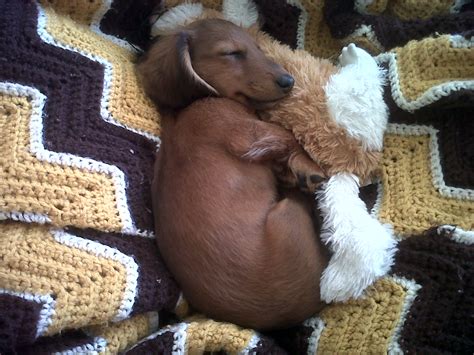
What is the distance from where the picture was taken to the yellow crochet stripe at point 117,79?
4.76 ft

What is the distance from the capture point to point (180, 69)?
149 cm

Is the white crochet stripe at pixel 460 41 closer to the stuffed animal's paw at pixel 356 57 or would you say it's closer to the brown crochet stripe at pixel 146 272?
the stuffed animal's paw at pixel 356 57

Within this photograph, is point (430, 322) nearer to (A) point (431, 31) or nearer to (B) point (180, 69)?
(A) point (431, 31)

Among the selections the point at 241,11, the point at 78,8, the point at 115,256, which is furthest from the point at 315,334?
the point at 78,8

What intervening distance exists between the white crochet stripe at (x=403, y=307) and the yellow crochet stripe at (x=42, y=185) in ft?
2.25

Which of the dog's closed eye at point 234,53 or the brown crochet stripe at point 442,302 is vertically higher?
the dog's closed eye at point 234,53

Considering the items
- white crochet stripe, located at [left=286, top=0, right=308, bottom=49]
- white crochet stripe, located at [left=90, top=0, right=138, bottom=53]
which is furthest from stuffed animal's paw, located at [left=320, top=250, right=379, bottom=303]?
white crochet stripe, located at [left=90, top=0, right=138, bottom=53]

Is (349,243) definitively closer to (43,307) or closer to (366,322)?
(366,322)

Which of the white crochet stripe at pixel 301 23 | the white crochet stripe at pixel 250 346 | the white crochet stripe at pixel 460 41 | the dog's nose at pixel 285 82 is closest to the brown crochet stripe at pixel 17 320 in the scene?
the white crochet stripe at pixel 250 346

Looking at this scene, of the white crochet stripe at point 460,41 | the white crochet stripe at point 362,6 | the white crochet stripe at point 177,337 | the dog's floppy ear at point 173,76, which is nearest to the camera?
the white crochet stripe at point 177,337

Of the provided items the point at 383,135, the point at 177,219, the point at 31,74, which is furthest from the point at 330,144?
the point at 31,74

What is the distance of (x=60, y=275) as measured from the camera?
1250 mm

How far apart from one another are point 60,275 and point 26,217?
0.15m

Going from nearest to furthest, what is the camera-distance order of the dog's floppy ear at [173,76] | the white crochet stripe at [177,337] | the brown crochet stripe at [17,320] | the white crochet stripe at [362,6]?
the brown crochet stripe at [17,320] → the white crochet stripe at [177,337] → the dog's floppy ear at [173,76] → the white crochet stripe at [362,6]
